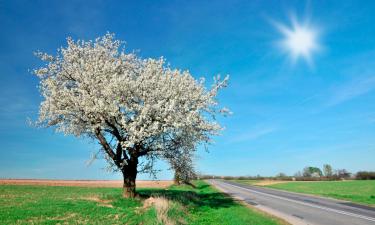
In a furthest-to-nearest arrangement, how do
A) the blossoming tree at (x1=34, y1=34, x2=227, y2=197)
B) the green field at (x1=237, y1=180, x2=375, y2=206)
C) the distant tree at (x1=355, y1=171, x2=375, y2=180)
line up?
1. the distant tree at (x1=355, y1=171, x2=375, y2=180)
2. the green field at (x1=237, y1=180, x2=375, y2=206)
3. the blossoming tree at (x1=34, y1=34, x2=227, y2=197)

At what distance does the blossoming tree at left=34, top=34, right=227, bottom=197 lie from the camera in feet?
98.8

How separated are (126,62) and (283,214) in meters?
19.9

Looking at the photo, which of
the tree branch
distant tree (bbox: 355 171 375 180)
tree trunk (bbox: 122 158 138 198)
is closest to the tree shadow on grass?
tree trunk (bbox: 122 158 138 198)

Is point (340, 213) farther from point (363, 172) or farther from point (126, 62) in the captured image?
point (363, 172)

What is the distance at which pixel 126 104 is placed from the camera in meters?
30.7

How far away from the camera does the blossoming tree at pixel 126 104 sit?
1186 inches

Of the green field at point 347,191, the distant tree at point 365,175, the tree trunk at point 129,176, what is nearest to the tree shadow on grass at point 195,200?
the tree trunk at point 129,176

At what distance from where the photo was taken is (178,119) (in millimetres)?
29875

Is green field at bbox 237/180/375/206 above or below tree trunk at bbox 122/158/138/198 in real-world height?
below

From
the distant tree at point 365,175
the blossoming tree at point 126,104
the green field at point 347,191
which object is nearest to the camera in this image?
the blossoming tree at point 126,104

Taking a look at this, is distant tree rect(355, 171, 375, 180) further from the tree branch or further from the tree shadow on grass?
the tree branch

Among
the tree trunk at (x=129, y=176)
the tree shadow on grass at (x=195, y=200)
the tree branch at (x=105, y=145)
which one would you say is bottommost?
the tree shadow on grass at (x=195, y=200)

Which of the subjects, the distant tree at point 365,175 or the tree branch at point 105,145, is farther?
the distant tree at point 365,175

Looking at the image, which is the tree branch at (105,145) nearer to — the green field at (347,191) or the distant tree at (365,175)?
the green field at (347,191)
